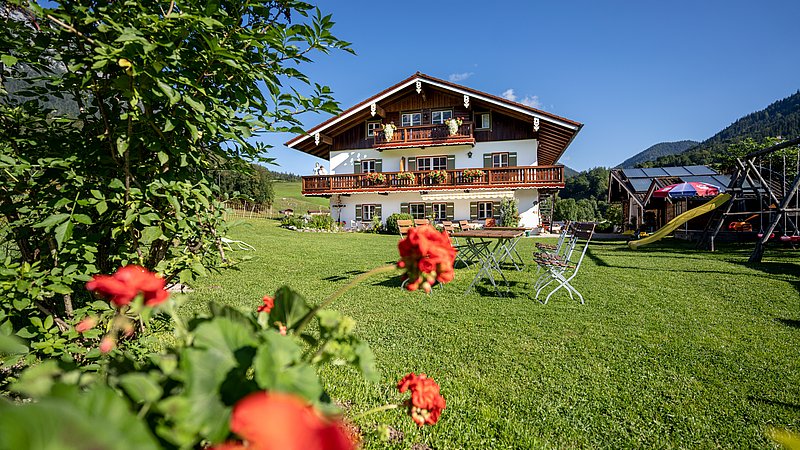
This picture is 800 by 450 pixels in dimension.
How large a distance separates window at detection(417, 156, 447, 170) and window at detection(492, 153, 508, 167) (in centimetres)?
286

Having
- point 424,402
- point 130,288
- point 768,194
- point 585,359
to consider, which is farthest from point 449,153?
point 130,288

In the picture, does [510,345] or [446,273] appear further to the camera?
[510,345]

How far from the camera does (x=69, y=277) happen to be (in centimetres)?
129

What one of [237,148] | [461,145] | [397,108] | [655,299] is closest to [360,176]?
[397,108]

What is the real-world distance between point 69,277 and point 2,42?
0.87 m

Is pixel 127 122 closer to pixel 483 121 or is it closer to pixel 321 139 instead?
pixel 321 139

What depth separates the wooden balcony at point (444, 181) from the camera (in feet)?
61.9

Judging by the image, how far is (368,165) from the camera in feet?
74.5

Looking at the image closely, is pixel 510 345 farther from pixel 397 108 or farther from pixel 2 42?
pixel 397 108

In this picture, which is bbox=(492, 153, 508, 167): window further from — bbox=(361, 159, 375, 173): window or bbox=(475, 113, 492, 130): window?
bbox=(361, 159, 375, 173): window

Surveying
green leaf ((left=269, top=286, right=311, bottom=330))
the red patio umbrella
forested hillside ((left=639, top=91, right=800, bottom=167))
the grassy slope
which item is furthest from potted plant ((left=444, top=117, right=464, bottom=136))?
forested hillside ((left=639, top=91, right=800, bottom=167))

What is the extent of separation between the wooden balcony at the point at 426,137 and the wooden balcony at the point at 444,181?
1.71 metres

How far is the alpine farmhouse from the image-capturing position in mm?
19594

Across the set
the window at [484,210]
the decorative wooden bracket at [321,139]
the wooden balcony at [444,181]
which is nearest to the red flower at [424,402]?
the wooden balcony at [444,181]
